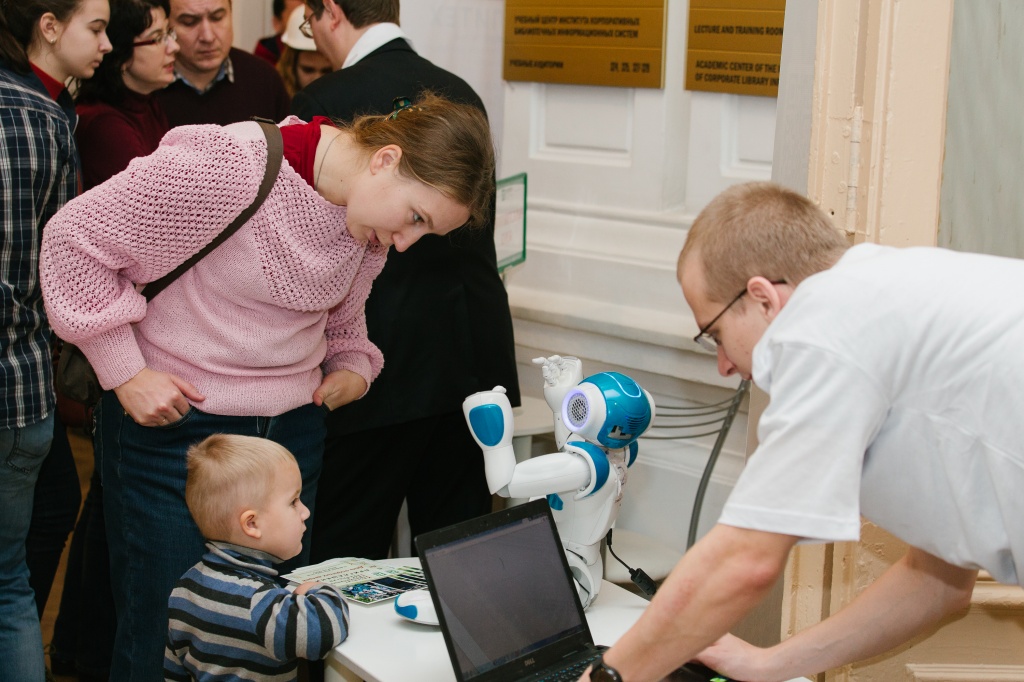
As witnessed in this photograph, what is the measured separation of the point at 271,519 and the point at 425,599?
26 cm

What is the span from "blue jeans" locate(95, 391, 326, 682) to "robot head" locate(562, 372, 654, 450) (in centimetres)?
49

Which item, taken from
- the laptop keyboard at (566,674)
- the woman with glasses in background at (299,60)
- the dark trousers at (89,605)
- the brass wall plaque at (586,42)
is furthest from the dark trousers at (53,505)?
the woman with glasses in background at (299,60)

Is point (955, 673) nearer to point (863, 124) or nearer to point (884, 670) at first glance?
point (884, 670)

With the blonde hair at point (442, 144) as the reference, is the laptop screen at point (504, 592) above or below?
below

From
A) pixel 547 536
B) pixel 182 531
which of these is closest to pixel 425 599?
pixel 547 536

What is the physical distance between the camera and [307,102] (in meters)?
2.42

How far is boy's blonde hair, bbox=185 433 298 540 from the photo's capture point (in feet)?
5.52

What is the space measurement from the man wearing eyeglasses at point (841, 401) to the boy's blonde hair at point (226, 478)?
68 centimetres

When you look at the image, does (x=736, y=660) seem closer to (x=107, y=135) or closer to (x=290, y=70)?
(x=107, y=135)

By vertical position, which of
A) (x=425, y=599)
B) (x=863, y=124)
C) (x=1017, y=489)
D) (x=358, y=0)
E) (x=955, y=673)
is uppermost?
(x=358, y=0)

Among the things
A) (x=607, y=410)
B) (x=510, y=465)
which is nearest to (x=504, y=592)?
(x=510, y=465)

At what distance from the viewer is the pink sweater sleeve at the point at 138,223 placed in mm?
1671

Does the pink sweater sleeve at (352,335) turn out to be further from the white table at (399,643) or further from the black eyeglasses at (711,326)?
the black eyeglasses at (711,326)

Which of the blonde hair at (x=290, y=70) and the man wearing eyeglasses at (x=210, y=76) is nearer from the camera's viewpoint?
the man wearing eyeglasses at (x=210, y=76)
